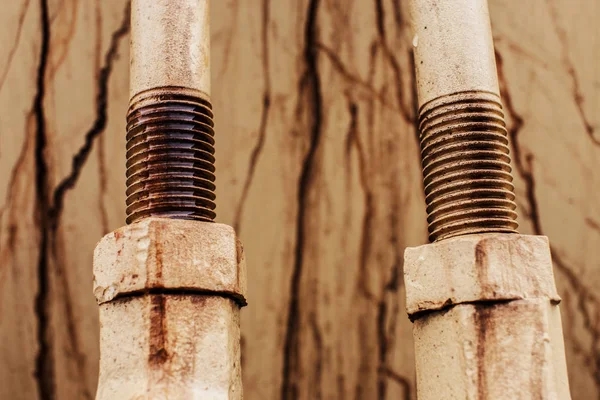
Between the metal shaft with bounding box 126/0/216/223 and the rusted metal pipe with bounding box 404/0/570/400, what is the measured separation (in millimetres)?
410

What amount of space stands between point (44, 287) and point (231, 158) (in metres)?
0.61

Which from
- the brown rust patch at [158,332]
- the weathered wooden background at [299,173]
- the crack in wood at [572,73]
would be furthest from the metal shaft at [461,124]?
the crack in wood at [572,73]

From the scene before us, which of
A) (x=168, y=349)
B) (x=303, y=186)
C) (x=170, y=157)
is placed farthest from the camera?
(x=303, y=186)

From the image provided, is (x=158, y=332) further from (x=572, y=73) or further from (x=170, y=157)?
(x=572, y=73)

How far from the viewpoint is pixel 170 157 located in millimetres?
1322

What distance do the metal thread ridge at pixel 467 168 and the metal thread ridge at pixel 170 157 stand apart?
1.36 feet

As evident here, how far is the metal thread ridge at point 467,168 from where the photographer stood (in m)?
1.31

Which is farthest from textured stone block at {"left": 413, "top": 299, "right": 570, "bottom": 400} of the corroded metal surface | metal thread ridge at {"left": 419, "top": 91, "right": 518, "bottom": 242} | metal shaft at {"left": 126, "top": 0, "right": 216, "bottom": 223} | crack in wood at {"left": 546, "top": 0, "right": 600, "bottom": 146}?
crack in wood at {"left": 546, "top": 0, "right": 600, "bottom": 146}

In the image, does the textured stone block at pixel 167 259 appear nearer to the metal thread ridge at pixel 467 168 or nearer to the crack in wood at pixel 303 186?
the metal thread ridge at pixel 467 168

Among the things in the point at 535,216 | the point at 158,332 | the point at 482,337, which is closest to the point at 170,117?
the point at 158,332

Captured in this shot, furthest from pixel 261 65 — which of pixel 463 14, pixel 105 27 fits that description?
pixel 463 14

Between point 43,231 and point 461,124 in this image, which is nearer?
point 461,124

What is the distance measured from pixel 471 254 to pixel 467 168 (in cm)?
17

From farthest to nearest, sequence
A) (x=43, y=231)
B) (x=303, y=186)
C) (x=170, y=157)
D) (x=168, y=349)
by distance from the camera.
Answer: (x=303, y=186), (x=43, y=231), (x=170, y=157), (x=168, y=349)
